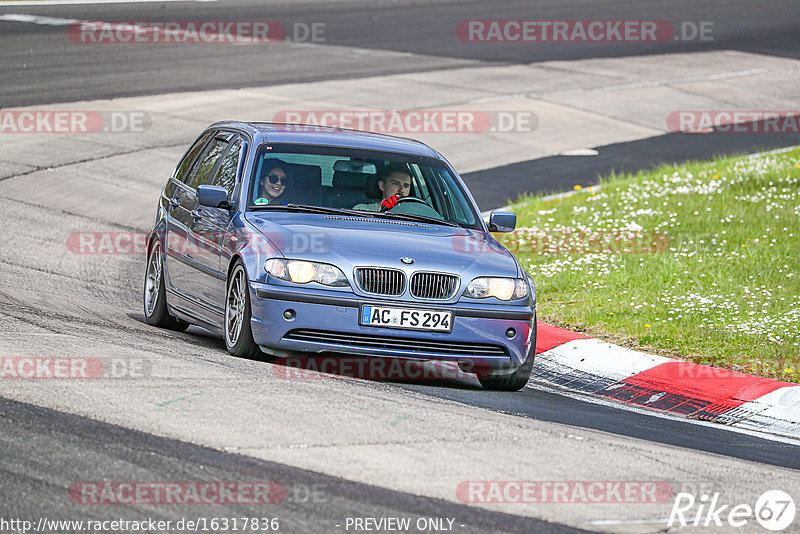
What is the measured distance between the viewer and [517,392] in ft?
28.2

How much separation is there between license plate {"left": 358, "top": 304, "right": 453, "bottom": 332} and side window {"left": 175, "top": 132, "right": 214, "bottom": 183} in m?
2.98

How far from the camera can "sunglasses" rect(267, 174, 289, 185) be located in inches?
354

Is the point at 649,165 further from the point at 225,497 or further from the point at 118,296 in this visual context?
the point at 225,497

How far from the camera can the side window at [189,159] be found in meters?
10.4

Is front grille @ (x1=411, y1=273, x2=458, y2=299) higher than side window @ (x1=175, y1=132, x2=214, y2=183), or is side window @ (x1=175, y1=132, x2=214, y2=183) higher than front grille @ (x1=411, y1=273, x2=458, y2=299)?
side window @ (x1=175, y1=132, x2=214, y2=183)

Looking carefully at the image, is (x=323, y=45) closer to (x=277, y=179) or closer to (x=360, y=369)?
(x=277, y=179)

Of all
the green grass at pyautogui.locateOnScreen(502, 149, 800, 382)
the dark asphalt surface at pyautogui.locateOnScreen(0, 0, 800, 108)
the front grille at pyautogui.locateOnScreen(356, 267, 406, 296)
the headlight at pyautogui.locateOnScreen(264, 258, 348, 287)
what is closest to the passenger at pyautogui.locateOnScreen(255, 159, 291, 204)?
the headlight at pyautogui.locateOnScreen(264, 258, 348, 287)

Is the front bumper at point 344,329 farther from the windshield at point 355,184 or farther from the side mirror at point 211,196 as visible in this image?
the windshield at point 355,184

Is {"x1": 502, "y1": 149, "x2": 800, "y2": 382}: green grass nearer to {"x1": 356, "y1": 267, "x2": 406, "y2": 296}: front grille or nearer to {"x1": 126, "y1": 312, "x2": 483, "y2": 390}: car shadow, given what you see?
{"x1": 126, "y1": 312, "x2": 483, "y2": 390}: car shadow

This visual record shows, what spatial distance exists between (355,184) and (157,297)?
201 cm

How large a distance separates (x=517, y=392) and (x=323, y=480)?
3.25 meters

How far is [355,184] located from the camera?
9.09m

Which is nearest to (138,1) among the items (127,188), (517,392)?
(127,188)

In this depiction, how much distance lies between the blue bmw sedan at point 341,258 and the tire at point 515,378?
11 millimetres
